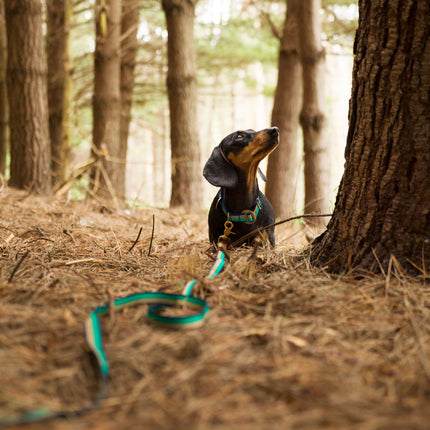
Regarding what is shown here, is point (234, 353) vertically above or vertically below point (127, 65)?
below

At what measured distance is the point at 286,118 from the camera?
6.48 m

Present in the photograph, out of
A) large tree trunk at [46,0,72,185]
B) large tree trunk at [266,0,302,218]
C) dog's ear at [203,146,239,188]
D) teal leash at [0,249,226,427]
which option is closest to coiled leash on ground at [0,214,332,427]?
teal leash at [0,249,226,427]

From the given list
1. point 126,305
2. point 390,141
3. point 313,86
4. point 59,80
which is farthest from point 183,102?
point 126,305

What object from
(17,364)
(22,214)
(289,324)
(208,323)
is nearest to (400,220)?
(289,324)

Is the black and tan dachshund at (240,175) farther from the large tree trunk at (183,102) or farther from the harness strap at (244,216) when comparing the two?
the large tree trunk at (183,102)

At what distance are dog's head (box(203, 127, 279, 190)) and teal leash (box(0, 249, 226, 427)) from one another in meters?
1.37

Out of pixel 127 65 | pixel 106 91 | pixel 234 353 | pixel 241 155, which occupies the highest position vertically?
pixel 127 65

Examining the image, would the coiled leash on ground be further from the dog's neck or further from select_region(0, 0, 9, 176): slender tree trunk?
select_region(0, 0, 9, 176): slender tree trunk

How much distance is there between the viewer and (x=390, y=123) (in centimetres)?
199

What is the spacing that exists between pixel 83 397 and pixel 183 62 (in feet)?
21.1

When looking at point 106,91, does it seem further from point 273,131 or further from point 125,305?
point 125,305

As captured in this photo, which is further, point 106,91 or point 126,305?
point 106,91

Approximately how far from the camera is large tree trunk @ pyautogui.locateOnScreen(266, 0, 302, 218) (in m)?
6.38

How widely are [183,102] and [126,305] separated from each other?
5712 mm
